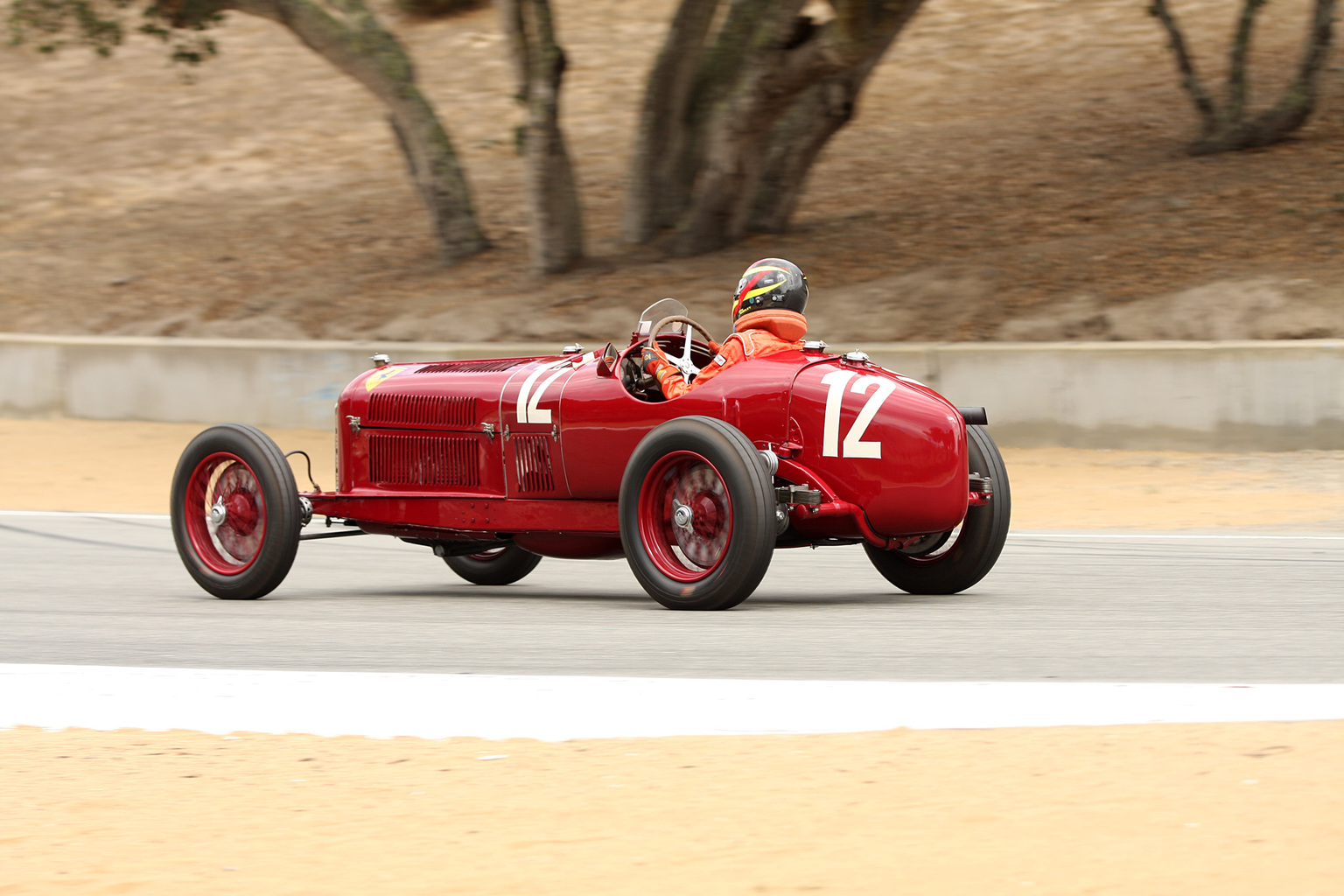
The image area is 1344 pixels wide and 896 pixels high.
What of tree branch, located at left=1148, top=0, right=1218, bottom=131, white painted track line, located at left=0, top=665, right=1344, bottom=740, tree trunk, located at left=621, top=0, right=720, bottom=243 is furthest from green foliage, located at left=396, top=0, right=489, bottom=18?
white painted track line, located at left=0, top=665, right=1344, bottom=740

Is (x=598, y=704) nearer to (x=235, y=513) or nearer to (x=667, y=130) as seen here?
(x=235, y=513)

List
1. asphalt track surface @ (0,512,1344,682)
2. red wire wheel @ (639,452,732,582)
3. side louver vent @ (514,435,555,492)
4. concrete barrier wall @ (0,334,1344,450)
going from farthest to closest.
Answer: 1. concrete barrier wall @ (0,334,1344,450)
2. side louver vent @ (514,435,555,492)
3. red wire wheel @ (639,452,732,582)
4. asphalt track surface @ (0,512,1344,682)

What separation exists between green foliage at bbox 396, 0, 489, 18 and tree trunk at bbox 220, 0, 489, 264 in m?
15.3

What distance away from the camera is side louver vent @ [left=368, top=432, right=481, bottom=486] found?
8.40 meters

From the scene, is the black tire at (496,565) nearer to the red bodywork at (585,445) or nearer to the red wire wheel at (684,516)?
the red bodywork at (585,445)

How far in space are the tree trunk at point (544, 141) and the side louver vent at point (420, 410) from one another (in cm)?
1088

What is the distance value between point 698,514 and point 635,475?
0.31 meters

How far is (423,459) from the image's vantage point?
8.58 meters

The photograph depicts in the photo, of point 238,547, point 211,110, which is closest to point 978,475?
point 238,547

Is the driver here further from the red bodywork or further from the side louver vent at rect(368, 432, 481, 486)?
the side louver vent at rect(368, 432, 481, 486)

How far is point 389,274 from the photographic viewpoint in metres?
21.9

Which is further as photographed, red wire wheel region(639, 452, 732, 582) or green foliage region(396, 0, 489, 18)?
green foliage region(396, 0, 489, 18)

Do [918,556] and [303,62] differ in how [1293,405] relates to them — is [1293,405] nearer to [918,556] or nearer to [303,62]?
[918,556]

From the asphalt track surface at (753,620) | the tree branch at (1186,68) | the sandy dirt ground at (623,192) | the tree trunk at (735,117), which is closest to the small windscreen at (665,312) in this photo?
the asphalt track surface at (753,620)
